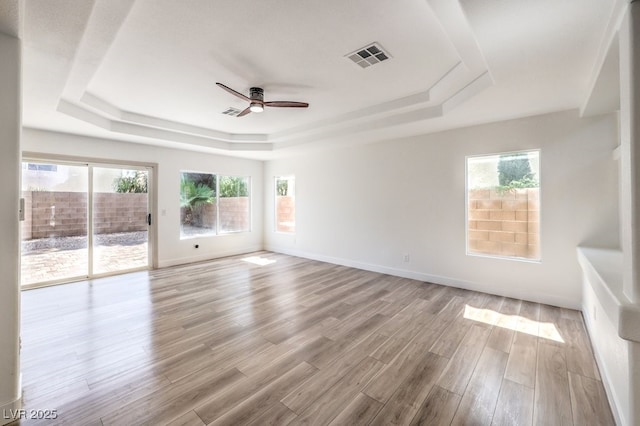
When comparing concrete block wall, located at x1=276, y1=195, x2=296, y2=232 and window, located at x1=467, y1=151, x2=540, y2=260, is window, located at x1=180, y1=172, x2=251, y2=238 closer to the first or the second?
concrete block wall, located at x1=276, y1=195, x2=296, y2=232

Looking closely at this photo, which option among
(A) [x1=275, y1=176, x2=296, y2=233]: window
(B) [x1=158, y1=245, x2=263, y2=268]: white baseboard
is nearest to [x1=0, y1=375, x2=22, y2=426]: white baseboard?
(B) [x1=158, y1=245, x2=263, y2=268]: white baseboard

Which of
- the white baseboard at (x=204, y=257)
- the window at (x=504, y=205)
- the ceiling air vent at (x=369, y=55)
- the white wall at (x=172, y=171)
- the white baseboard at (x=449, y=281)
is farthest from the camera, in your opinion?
the white baseboard at (x=204, y=257)

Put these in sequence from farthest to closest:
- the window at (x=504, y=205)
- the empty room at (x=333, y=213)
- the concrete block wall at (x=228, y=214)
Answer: the concrete block wall at (x=228, y=214), the window at (x=504, y=205), the empty room at (x=333, y=213)

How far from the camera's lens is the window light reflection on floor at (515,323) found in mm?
2975

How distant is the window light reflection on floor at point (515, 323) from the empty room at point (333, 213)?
5cm

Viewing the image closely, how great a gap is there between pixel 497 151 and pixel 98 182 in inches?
270

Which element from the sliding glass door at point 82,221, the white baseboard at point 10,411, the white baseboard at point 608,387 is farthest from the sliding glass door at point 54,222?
the white baseboard at point 608,387

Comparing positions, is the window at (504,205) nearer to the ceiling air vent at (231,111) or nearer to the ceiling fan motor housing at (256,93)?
the ceiling fan motor housing at (256,93)

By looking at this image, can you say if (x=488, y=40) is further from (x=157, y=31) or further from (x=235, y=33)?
(x=157, y=31)

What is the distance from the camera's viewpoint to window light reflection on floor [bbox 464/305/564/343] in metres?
2.97

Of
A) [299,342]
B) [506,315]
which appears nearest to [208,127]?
[299,342]

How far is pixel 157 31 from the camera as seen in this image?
2350mm

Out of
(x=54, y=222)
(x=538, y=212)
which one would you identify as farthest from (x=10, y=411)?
(x=538, y=212)

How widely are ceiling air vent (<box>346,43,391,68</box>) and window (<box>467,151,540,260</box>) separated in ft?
8.24
